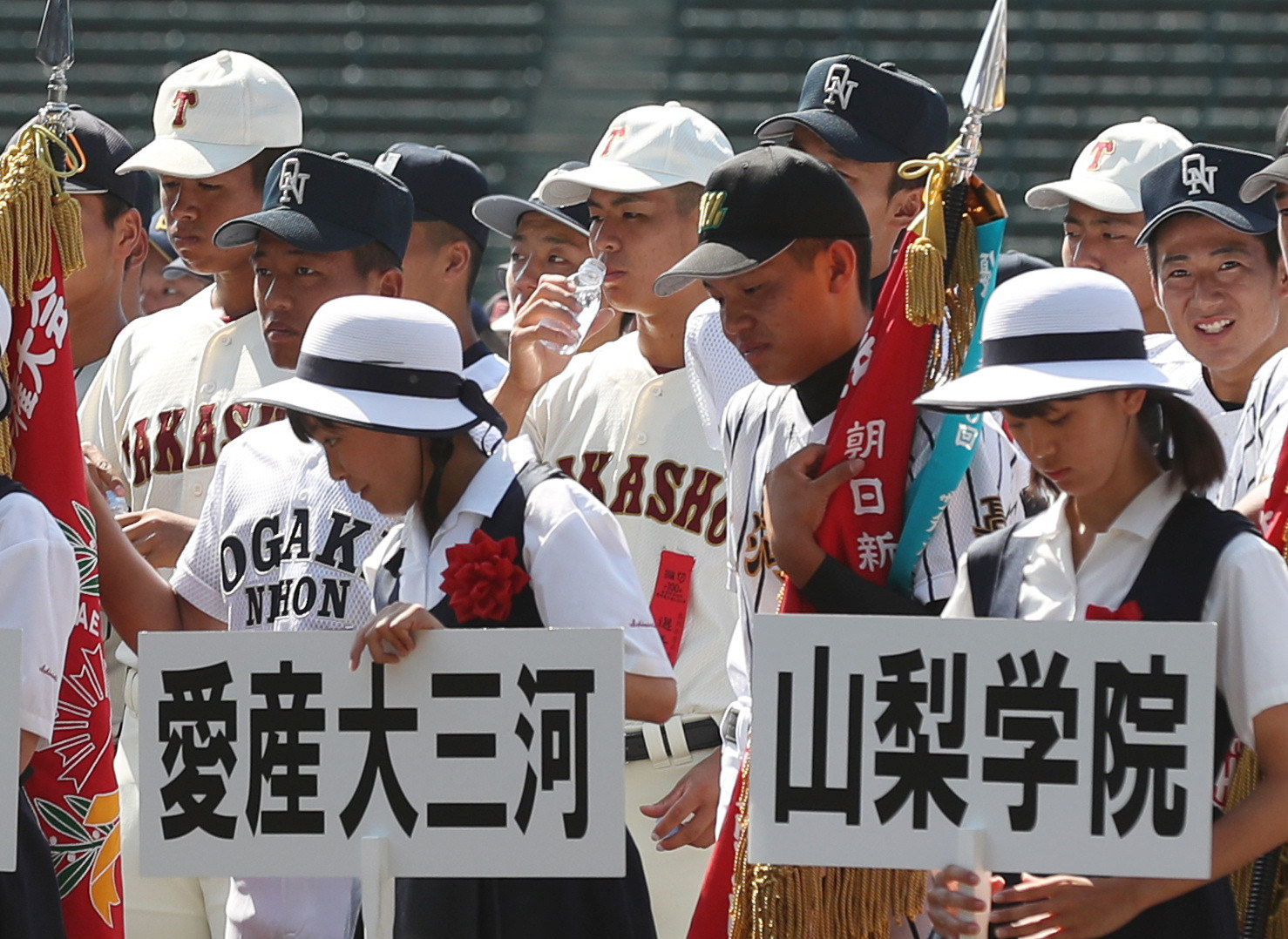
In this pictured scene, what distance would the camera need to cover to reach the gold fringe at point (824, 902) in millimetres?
2848

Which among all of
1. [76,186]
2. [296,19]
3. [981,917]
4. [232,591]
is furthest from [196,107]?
[296,19]

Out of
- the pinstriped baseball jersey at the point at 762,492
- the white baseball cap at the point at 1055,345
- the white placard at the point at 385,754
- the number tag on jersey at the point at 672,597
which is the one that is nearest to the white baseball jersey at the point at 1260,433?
the pinstriped baseball jersey at the point at 762,492

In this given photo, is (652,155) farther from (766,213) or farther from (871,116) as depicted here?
(766,213)

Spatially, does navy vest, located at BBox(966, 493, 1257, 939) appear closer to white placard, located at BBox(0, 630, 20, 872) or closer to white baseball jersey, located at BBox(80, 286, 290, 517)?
white placard, located at BBox(0, 630, 20, 872)

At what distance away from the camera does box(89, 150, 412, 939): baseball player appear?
3.38m

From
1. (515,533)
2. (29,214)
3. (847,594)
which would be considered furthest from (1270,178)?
(29,214)

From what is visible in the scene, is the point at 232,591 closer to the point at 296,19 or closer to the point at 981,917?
the point at 981,917

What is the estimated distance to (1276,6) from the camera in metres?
10.6

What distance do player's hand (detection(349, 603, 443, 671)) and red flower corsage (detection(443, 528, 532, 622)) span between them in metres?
0.19

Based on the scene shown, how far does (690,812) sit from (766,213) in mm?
1224

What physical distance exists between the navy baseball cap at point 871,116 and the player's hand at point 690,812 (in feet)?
3.95

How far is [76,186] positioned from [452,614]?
83.4 inches

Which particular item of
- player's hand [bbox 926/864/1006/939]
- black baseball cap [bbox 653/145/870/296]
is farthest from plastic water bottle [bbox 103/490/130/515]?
player's hand [bbox 926/864/1006/939]

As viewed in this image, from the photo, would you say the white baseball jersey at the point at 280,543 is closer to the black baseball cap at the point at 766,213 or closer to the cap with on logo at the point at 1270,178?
the black baseball cap at the point at 766,213
